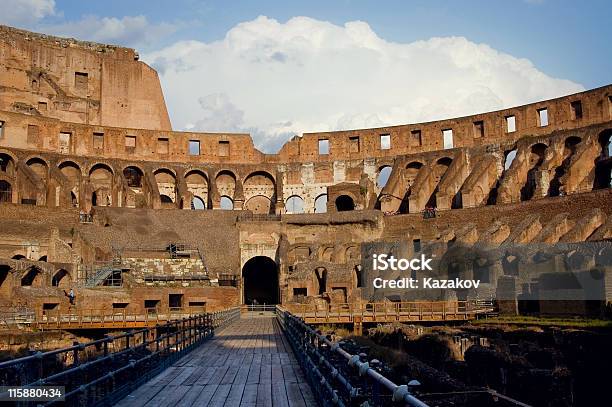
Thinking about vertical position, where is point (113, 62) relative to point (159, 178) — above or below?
above

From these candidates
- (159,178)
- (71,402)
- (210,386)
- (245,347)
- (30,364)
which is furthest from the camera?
(159,178)

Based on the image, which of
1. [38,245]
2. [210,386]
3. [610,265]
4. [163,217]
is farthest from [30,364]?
[163,217]

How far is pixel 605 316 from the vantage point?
22844 mm

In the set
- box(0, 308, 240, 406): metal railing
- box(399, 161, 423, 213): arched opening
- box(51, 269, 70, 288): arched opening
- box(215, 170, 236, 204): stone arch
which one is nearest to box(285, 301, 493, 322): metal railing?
box(51, 269, 70, 288): arched opening

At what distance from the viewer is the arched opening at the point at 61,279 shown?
118ft

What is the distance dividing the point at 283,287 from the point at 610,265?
18.8 m

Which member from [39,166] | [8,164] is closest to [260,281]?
[39,166]

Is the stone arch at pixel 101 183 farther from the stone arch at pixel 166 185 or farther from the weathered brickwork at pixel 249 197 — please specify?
the stone arch at pixel 166 185

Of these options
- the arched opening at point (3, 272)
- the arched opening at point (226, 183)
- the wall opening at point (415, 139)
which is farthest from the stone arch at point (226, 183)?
the arched opening at point (3, 272)

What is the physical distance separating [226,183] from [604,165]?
90.0ft

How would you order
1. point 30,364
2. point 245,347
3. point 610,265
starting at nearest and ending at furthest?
point 30,364
point 245,347
point 610,265

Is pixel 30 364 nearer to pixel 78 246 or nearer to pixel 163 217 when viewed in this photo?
pixel 78 246

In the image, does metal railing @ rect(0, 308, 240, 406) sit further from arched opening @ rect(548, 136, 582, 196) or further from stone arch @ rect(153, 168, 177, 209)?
stone arch @ rect(153, 168, 177, 209)

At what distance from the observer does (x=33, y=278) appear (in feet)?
113
